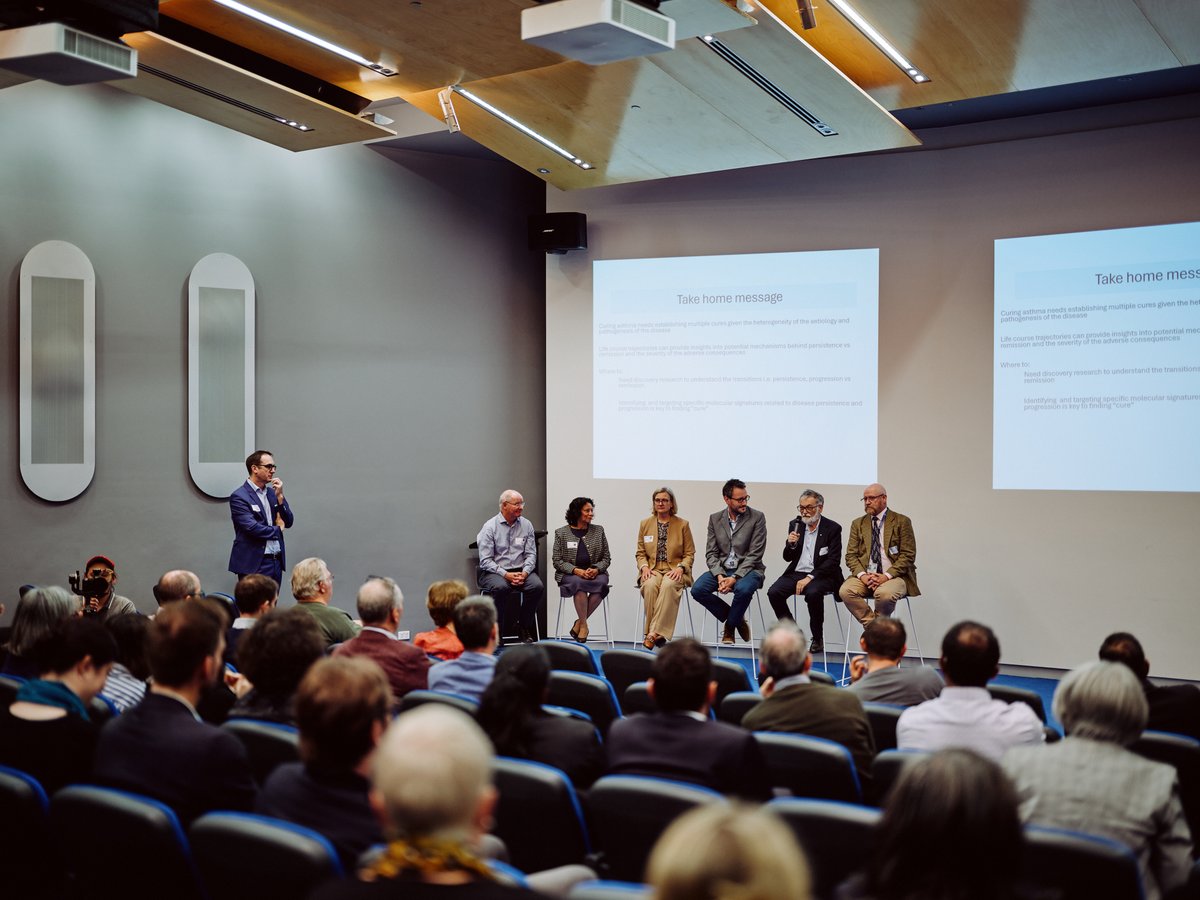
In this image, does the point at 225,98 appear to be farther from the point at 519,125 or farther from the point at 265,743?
the point at 265,743

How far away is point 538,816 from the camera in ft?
8.86

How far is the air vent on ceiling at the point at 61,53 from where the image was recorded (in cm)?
450

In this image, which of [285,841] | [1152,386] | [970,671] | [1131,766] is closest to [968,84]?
[1152,386]

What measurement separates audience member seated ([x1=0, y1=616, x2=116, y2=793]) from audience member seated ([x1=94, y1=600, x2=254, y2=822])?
251mm

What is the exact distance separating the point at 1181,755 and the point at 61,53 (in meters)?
4.89

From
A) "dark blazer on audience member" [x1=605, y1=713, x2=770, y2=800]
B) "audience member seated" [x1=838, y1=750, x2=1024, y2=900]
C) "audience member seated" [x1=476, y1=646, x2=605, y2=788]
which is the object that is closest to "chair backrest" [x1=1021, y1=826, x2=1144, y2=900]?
"audience member seated" [x1=838, y1=750, x2=1024, y2=900]

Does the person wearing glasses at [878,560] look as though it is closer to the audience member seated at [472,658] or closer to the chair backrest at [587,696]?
the chair backrest at [587,696]

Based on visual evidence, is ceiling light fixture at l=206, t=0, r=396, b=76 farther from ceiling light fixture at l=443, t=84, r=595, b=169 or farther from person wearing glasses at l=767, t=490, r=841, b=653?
person wearing glasses at l=767, t=490, r=841, b=653

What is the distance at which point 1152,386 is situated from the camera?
23.5 ft

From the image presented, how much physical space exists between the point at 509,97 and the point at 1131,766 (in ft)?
17.9

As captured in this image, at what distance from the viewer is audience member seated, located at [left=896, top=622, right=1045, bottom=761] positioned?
316 cm

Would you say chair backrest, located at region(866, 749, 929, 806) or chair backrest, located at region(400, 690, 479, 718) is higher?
chair backrest, located at region(400, 690, 479, 718)

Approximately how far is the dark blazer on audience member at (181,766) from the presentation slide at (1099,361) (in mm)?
6391

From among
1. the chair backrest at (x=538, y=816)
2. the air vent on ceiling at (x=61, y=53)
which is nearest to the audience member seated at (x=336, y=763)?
the chair backrest at (x=538, y=816)
